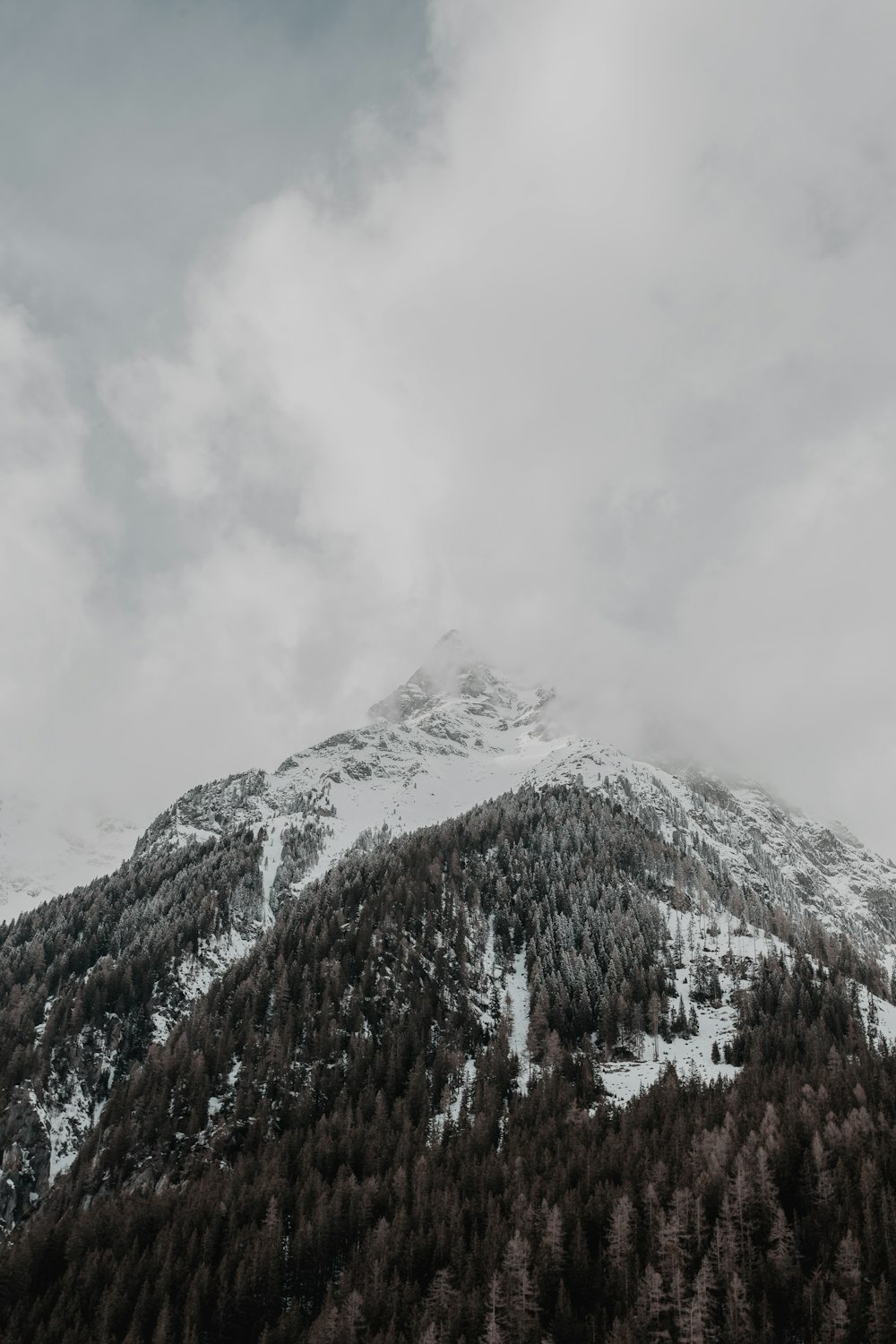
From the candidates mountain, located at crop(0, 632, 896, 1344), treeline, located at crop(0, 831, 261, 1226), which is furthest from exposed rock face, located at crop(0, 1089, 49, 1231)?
mountain, located at crop(0, 632, 896, 1344)

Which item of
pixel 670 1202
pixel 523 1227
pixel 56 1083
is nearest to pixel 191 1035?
pixel 56 1083

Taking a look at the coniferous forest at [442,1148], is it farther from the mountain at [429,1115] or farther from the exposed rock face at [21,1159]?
the exposed rock face at [21,1159]

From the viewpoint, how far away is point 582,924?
184 metres

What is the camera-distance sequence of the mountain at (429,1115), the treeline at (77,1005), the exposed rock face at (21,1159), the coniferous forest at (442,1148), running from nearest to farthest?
the coniferous forest at (442,1148)
the mountain at (429,1115)
the exposed rock face at (21,1159)
the treeline at (77,1005)

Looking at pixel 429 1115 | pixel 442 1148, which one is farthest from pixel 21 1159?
pixel 442 1148

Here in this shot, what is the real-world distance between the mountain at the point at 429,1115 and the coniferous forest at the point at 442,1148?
501mm

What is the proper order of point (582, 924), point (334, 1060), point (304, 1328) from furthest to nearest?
point (582, 924) < point (334, 1060) < point (304, 1328)

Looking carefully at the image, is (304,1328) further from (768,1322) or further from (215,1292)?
(768,1322)

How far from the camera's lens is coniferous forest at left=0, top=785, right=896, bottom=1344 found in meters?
71.0

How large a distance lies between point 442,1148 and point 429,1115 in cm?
1507

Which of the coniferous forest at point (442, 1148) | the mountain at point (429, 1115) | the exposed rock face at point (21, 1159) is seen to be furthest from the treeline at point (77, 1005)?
the coniferous forest at point (442, 1148)

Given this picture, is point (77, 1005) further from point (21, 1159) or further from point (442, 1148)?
point (442, 1148)

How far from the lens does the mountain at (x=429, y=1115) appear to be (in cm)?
7400

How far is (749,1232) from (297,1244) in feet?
182
